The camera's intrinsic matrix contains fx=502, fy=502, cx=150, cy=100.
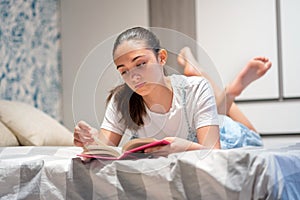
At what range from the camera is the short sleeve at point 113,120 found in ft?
4.64

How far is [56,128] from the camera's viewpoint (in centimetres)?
258

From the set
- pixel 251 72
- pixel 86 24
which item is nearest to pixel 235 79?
pixel 251 72

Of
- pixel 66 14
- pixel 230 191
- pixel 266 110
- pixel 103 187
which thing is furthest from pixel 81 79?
pixel 66 14

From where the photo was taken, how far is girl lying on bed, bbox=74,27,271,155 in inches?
53.4

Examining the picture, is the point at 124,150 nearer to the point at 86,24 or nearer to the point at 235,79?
the point at 235,79

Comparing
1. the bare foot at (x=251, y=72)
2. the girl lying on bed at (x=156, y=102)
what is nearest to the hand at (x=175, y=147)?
the girl lying on bed at (x=156, y=102)

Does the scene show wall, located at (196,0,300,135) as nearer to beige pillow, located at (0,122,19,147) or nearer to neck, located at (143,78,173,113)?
beige pillow, located at (0,122,19,147)

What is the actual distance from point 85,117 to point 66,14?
2223 mm

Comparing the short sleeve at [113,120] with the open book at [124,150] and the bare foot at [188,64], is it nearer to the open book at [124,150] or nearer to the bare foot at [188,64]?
the open book at [124,150]

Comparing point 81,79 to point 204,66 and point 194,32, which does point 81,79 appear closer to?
point 204,66

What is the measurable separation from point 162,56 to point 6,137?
123 cm

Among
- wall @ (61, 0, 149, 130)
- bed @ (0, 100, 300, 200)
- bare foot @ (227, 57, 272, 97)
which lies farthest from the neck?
wall @ (61, 0, 149, 130)

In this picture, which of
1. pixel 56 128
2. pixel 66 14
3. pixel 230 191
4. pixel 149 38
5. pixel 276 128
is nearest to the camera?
pixel 230 191

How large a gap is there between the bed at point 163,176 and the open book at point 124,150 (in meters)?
0.02
